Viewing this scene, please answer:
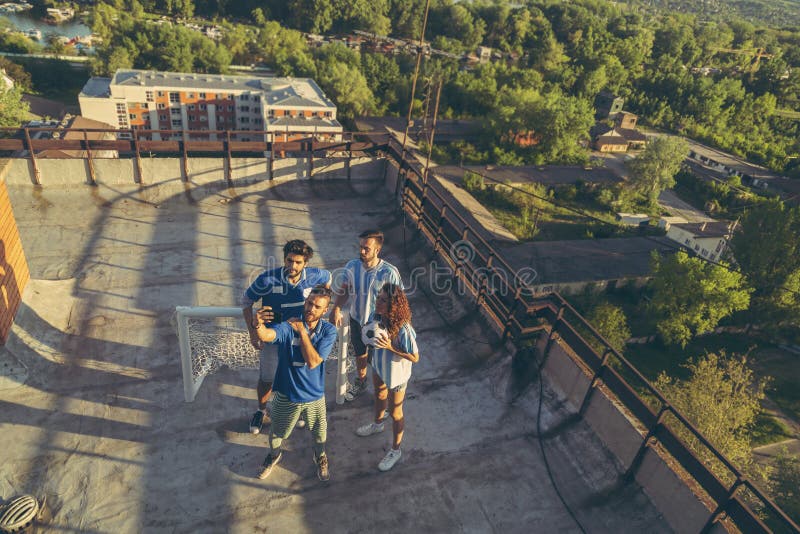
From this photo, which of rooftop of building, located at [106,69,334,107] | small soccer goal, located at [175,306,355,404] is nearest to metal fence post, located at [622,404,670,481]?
small soccer goal, located at [175,306,355,404]

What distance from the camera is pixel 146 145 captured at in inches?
437

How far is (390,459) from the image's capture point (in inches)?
219

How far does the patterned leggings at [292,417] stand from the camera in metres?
4.76

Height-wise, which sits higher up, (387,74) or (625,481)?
(625,481)

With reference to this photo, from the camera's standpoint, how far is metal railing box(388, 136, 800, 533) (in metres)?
4.45

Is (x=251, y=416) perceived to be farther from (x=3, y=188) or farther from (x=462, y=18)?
(x=462, y=18)

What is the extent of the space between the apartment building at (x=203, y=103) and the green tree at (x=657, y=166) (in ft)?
96.3

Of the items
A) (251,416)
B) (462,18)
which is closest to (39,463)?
(251,416)

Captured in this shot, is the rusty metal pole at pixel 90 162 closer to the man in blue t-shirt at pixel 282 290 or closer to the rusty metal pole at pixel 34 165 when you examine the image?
the rusty metal pole at pixel 34 165

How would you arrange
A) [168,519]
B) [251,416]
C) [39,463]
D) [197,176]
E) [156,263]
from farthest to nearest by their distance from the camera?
1. [197,176]
2. [156,263]
3. [251,416]
4. [39,463]
5. [168,519]

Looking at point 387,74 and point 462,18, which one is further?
point 462,18

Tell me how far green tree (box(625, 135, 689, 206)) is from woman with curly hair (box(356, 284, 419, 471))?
4732cm

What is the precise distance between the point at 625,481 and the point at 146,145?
11.7m

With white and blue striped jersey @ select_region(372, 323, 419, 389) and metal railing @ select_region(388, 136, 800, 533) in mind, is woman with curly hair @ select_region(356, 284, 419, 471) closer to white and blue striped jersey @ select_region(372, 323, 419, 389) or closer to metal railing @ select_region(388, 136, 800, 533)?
white and blue striped jersey @ select_region(372, 323, 419, 389)
